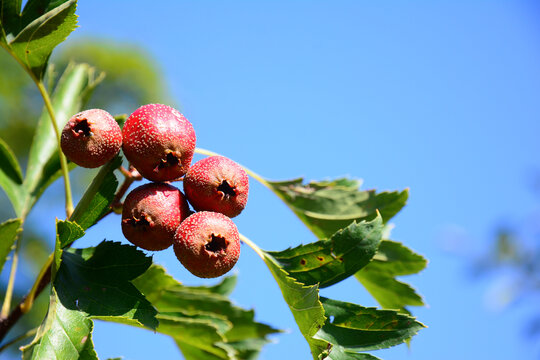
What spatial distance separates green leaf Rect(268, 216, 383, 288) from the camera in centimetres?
158

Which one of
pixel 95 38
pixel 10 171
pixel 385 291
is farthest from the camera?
pixel 95 38

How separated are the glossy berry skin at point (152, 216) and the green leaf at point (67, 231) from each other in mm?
137

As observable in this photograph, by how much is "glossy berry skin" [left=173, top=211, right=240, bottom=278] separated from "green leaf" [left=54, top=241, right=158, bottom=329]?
0.43 feet

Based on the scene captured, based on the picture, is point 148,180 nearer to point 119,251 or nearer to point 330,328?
point 119,251

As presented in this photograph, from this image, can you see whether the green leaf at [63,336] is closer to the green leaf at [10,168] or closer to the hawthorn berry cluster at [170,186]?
the hawthorn berry cluster at [170,186]

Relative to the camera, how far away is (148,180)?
1.58m

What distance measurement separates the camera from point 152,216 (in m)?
1.45

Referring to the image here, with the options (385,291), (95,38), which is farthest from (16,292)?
(385,291)

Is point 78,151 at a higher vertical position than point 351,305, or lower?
lower

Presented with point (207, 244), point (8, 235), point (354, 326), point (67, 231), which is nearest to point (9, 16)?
point (8, 235)

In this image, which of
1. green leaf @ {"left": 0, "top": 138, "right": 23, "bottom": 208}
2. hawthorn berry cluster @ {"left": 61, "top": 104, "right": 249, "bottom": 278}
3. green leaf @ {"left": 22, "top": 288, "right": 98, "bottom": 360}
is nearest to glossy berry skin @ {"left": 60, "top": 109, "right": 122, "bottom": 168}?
hawthorn berry cluster @ {"left": 61, "top": 104, "right": 249, "bottom": 278}

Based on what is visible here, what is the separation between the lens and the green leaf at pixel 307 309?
1.41 metres

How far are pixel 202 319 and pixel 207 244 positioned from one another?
1.97 ft

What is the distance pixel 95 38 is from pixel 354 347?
41.9 feet
